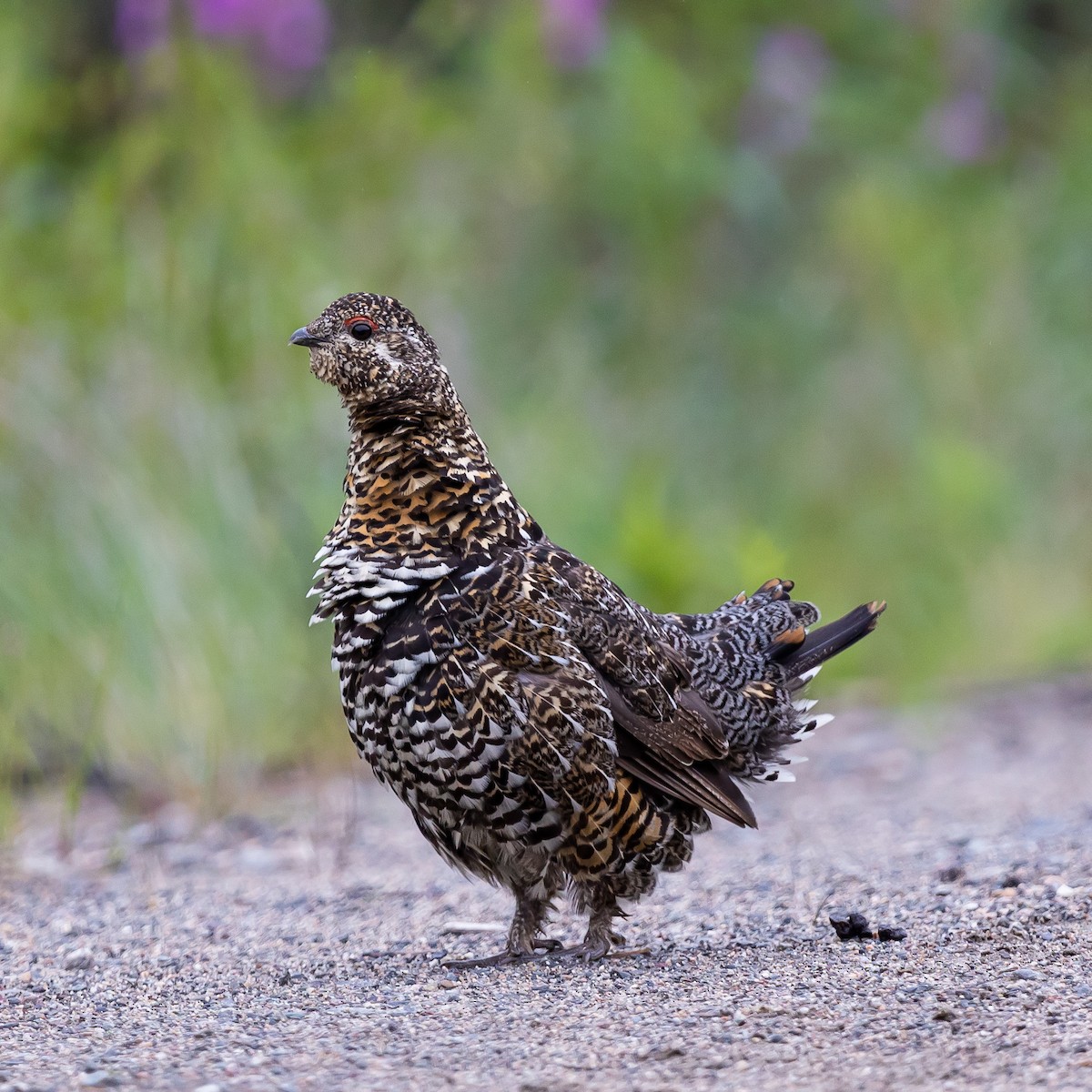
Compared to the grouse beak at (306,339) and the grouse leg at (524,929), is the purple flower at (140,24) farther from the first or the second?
the grouse leg at (524,929)

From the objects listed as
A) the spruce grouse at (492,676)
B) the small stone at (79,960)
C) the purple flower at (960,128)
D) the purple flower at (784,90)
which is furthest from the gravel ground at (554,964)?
the purple flower at (784,90)

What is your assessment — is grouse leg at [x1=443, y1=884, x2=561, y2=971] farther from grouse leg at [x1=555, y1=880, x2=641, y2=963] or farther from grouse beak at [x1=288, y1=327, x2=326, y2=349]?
grouse beak at [x1=288, y1=327, x2=326, y2=349]

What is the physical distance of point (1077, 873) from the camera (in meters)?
4.23

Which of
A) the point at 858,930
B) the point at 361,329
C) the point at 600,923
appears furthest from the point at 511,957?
the point at 361,329

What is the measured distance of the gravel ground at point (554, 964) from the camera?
9.36ft

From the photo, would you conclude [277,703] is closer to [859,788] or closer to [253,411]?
[253,411]

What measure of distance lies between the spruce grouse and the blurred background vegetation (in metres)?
1.66

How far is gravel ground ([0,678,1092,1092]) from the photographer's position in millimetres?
2852

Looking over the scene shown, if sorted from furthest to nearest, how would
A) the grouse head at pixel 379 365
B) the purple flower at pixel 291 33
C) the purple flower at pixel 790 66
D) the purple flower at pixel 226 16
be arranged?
the purple flower at pixel 790 66 → the purple flower at pixel 291 33 → the purple flower at pixel 226 16 → the grouse head at pixel 379 365

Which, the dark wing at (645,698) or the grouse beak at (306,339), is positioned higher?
the grouse beak at (306,339)

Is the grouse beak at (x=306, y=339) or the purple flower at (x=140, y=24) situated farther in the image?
the purple flower at (x=140, y=24)

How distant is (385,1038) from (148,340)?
401 cm

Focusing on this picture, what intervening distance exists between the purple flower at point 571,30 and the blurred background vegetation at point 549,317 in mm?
18

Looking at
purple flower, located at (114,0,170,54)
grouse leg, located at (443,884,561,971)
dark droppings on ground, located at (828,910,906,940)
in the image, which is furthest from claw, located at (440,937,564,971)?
purple flower, located at (114,0,170,54)
